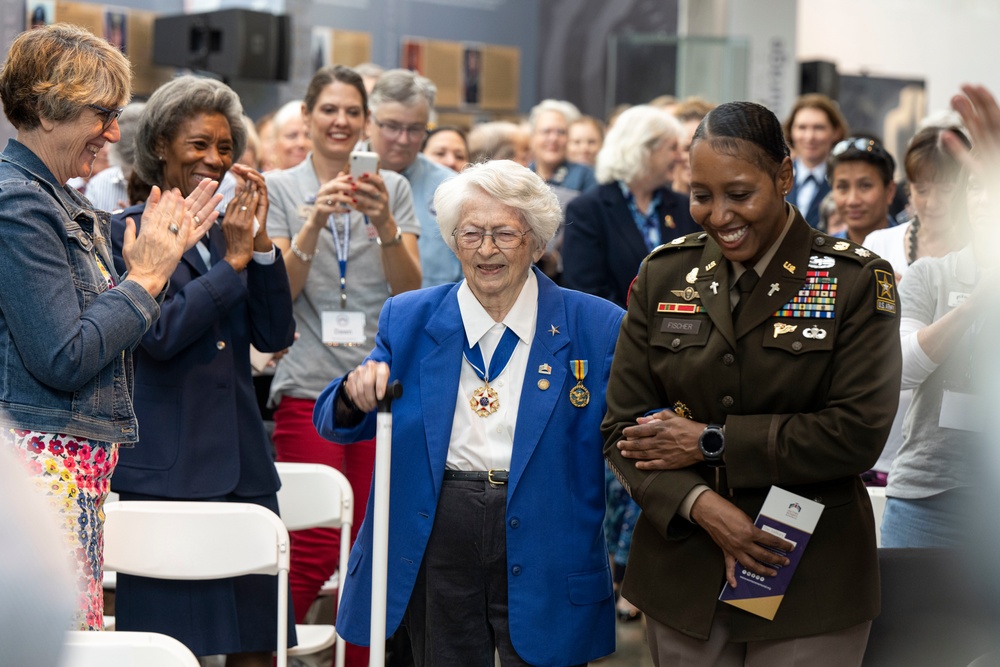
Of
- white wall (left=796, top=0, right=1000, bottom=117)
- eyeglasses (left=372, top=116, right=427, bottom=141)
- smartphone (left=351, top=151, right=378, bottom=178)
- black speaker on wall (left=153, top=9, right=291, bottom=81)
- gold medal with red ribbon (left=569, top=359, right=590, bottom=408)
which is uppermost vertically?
white wall (left=796, top=0, right=1000, bottom=117)

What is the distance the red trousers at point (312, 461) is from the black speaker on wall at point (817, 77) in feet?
29.7

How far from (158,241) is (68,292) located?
0.27 meters

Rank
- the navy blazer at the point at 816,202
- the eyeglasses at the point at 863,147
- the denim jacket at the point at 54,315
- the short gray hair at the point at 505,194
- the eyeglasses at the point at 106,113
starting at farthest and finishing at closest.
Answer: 1. the navy blazer at the point at 816,202
2. the eyeglasses at the point at 863,147
3. the short gray hair at the point at 505,194
4. the eyeglasses at the point at 106,113
5. the denim jacket at the point at 54,315

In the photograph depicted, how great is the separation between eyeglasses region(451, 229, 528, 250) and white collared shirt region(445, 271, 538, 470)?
11cm

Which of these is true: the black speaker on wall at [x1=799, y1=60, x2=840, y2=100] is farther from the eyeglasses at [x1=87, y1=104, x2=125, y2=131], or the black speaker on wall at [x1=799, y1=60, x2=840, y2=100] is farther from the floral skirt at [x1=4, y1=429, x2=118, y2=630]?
the floral skirt at [x1=4, y1=429, x2=118, y2=630]

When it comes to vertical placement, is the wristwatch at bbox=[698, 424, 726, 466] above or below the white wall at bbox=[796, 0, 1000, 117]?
below

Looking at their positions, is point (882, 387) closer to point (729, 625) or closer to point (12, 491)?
point (729, 625)

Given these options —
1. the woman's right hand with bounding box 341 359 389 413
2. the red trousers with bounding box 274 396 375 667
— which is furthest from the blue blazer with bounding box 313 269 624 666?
the red trousers with bounding box 274 396 375 667

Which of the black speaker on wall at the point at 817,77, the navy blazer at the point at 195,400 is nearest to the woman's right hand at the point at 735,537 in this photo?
the navy blazer at the point at 195,400

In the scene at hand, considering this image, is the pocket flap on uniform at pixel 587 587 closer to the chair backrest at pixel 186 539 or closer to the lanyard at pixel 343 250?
the chair backrest at pixel 186 539

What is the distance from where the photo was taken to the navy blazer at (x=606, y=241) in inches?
188

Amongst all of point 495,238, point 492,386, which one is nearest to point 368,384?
point 492,386

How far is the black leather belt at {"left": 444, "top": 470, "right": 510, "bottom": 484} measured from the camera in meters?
2.43

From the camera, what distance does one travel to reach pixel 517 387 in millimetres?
2480
